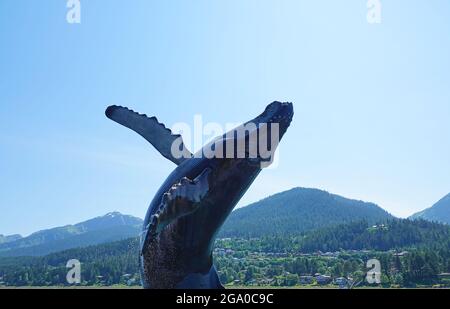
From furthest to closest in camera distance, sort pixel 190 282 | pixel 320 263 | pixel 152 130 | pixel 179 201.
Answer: pixel 320 263 → pixel 152 130 → pixel 190 282 → pixel 179 201

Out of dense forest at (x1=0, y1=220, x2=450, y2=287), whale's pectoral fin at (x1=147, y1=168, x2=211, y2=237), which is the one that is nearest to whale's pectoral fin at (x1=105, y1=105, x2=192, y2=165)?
whale's pectoral fin at (x1=147, y1=168, x2=211, y2=237)

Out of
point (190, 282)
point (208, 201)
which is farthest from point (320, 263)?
point (208, 201)

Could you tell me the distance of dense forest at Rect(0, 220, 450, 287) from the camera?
12581cm

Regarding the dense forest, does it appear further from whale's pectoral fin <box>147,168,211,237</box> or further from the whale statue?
whale's pectoral fin <box>147,168,211,237</box>

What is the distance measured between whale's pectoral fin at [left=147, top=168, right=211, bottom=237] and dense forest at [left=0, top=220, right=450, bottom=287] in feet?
271

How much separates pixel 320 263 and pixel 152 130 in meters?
149

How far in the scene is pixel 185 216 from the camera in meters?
6.00

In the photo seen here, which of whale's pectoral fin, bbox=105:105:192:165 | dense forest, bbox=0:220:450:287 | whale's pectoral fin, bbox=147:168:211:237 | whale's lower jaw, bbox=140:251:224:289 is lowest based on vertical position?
dense forest, bbox=0:220:450:287

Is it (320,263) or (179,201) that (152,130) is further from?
(320,263)

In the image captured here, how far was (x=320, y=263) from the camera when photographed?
14950 centimetres

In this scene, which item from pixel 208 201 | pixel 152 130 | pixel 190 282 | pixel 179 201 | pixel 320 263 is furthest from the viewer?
pixel 320 263

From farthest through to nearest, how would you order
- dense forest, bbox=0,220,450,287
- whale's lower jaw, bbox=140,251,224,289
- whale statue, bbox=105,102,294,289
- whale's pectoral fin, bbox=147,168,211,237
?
dense forest, bbox=0,220,450,287, whale's lower jaw, bbox=140,251,224,289, whale statue, bbox=105,102,294,289, whale's pectoral fin, bbox=147,168,211,237

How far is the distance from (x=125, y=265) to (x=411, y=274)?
77958 millimetres
